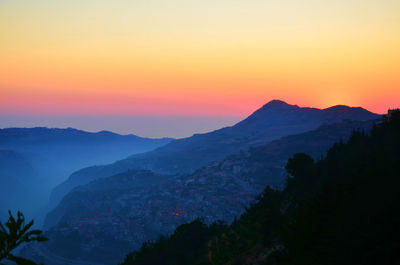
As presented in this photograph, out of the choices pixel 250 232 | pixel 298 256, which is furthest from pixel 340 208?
pixel 250 232

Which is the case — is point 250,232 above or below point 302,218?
below

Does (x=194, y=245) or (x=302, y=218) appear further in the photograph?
(x=194, y=245)

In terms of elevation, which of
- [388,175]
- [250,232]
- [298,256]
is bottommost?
[250,232]

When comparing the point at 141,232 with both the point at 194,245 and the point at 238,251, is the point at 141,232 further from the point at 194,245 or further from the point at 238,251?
the point at 238,251

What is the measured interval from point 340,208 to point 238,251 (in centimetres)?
3374

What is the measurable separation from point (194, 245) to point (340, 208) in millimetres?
51968

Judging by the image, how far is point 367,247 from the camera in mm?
18812

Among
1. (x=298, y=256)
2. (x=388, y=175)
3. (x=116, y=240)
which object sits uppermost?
(x=388, y=175)

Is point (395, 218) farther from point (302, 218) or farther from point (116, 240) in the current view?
point (116, 240)

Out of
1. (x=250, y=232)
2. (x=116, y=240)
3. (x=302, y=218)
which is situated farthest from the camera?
(x=116, y=240)

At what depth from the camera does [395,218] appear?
61.5 feet

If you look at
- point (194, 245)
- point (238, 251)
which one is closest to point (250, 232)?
point (238, 251)

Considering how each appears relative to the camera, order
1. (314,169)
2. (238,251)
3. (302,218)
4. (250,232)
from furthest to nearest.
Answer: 1. (314,169)
2. (250,232)
3. (238,251)
4. (302,218)

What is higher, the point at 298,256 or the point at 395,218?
the point at 395,218
